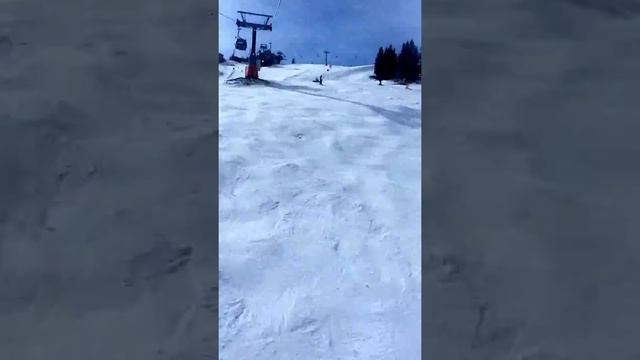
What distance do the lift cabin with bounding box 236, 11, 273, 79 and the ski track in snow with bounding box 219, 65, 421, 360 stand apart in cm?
7

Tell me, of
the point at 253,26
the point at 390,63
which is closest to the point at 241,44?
the point at 253,26

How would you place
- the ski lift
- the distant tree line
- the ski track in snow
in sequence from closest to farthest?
the ski track in snow
the ski lift
the distant tree line

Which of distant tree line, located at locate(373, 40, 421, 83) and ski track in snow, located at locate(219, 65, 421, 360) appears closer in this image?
ski track in snow, located at locate(219, 65, 421, 360)

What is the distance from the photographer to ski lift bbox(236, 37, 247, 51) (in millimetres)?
1724

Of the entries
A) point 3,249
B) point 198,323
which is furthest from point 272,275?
point 3,249

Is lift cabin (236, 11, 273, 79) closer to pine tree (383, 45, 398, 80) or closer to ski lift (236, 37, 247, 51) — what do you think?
ski lift (236, 37, 247, 51)

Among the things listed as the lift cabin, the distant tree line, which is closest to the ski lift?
the lift cabin

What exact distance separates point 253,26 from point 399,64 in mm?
641

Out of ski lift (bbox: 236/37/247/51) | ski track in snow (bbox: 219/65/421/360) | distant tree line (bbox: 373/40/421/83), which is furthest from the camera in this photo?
distant tree line (bbox: 373/40/421/83)

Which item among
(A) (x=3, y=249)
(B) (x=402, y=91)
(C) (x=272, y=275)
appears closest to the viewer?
(A) (x=3, y=249)
